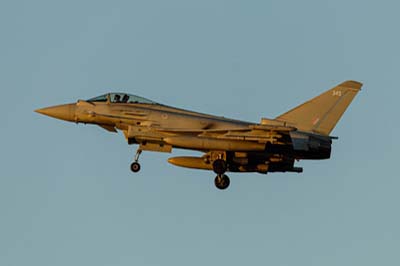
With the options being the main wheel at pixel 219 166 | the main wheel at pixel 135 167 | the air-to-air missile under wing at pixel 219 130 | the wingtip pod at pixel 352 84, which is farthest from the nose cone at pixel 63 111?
the wingtip pod at pixel 352 84

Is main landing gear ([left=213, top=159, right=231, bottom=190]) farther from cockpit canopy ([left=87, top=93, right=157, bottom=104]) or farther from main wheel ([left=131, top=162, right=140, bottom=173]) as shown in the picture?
cockpit canopy ([left=87, top=93, right=157, bottom=104])

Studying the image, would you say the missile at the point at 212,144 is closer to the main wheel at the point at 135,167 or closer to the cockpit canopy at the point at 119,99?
the main wheel at the point at 135,167

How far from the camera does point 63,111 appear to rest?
36.7 m

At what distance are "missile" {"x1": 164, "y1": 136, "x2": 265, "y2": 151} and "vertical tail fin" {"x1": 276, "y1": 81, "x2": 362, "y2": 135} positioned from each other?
215 cm

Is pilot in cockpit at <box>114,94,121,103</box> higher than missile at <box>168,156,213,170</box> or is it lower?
higher

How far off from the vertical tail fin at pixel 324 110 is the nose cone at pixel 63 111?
7366mm

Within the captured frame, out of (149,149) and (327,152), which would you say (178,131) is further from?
(327,152)

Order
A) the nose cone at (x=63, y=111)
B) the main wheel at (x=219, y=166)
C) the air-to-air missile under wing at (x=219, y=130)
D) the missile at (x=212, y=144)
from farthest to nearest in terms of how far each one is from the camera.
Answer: the nose cone at (x=63, y=111) < the main wheel at (x=219, y=166) < the air-to-air missile under wing at (x=219, y=130) < the missile at (x=212, y=144)

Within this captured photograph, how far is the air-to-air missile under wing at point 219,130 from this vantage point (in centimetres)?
3450

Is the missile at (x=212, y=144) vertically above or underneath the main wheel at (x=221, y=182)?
above

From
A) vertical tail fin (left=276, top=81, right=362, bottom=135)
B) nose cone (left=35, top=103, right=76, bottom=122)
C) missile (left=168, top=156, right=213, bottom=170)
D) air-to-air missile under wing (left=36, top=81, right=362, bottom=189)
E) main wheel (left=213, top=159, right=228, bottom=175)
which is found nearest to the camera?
air-to-air missile under wing (left=36, top=81, right=362, bottom=189)

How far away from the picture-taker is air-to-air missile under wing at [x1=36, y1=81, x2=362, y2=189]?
1358 inches

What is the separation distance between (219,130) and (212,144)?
1.80ft

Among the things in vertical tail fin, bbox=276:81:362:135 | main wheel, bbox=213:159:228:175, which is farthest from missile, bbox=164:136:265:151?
vertical tail fin, bbox=276:81:362:135
